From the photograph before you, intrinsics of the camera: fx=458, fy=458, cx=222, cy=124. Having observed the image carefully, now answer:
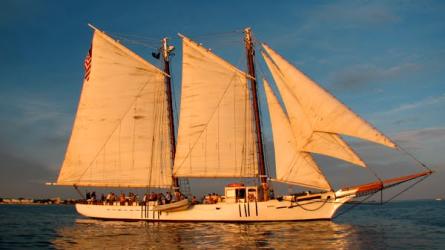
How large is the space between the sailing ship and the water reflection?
3944 millimetres

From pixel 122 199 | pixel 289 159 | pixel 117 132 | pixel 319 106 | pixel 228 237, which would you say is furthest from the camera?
pixel 122 199

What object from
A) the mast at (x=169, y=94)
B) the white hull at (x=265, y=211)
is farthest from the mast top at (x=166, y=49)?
the white hull at (x=265, y=211)

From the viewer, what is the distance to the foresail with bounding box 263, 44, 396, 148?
35906 mm

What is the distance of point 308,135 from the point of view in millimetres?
40250

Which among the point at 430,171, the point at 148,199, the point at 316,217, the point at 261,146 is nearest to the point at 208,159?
the point at 261,146

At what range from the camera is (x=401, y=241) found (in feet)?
101

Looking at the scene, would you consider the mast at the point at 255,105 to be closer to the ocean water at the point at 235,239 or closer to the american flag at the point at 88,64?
the ocean water at the point at 235,239

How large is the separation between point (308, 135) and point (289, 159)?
3050 millimetres

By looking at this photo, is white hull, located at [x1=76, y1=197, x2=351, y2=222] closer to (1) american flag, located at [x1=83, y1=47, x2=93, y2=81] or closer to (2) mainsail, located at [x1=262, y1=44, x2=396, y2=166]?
(2) mainsail, located at [x1=262, y1=44, x2=396, y2=166]

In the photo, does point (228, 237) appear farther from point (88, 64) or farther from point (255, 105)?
point (88, 64)

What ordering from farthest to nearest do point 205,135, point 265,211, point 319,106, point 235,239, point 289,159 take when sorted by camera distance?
point 205,135, point 289,159, point 265,211, point 319,106, point 235,239

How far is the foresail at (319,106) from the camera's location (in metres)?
35.9

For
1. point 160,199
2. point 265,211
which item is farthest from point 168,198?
point 265,211

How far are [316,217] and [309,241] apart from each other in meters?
13.3
